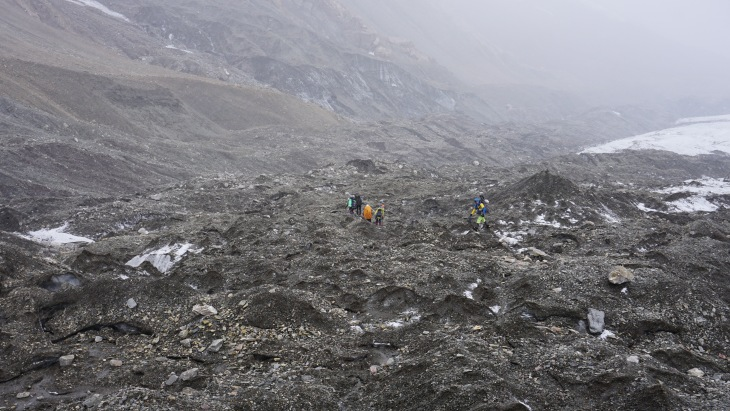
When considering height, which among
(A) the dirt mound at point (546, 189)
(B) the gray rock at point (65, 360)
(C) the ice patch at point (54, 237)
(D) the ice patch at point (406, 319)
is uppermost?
(A) the dirt mound at point (546, 189)

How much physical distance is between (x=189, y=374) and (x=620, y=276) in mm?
7495

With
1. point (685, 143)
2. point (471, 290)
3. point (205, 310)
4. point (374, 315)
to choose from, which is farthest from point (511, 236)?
point (685, 143)

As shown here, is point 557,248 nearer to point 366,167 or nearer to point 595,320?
point 595,320

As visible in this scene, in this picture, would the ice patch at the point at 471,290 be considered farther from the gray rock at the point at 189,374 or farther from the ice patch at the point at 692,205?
the ice patch at the point at 692,205

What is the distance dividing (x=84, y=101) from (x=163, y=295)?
85.2 feet

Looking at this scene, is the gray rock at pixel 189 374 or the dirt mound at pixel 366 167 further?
the dirt mound at pixel 366 167

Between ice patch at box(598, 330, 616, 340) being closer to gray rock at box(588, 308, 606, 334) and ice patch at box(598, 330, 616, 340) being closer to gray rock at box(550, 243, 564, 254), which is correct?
gray rock at box(588, 308, 606, 334)

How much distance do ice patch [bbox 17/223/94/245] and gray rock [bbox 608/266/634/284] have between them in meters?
13.6

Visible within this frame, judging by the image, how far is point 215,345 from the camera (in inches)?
325

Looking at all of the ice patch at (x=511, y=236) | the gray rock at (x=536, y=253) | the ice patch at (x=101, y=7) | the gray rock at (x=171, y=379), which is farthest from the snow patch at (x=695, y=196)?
the ice patch at (x=101, y=7)

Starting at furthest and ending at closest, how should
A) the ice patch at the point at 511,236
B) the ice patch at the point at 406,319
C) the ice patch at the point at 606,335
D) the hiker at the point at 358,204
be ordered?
the hiker at the point at 358,204 < the ice patch at the point at 511,236 < the ice patch at the point at 406,319 < the ice patch at the point at 606,335

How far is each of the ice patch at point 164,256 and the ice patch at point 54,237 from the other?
348 cm

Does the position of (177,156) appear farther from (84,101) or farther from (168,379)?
(168,379)

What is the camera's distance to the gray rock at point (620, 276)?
9.59m
